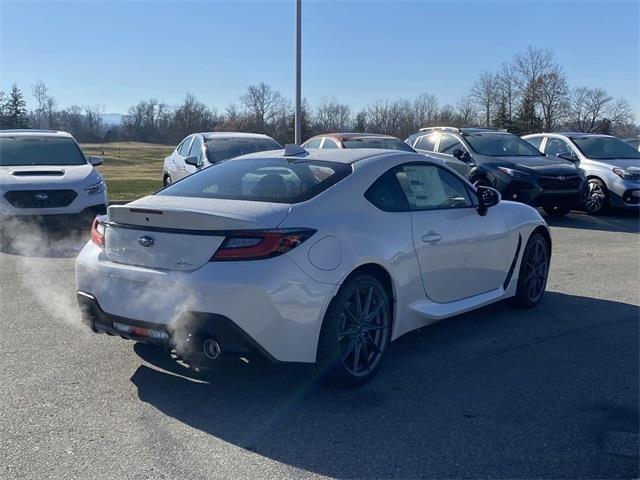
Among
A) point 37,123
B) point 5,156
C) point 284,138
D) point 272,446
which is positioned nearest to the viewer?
point 272,446

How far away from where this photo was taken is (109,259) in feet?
14.3

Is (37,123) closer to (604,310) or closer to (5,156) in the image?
(5,156)

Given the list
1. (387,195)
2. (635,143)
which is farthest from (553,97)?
(387,195)

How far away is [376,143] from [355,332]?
979 cm

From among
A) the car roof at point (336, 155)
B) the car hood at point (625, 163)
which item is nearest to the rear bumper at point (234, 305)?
the car roof at point (336, 155)

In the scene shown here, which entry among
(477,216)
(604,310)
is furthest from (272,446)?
(604,310)

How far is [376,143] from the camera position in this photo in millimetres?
13797

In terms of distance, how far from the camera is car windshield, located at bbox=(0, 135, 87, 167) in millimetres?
10914

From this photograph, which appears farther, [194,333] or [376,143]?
[376,143]

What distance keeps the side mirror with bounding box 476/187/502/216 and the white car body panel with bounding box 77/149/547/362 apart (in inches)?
18.9

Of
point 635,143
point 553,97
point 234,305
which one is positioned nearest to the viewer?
point 234,305

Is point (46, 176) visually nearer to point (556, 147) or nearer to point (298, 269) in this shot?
point (298, 269)

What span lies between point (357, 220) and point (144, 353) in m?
1.85

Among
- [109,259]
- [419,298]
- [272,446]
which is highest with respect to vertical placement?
[109,259]
